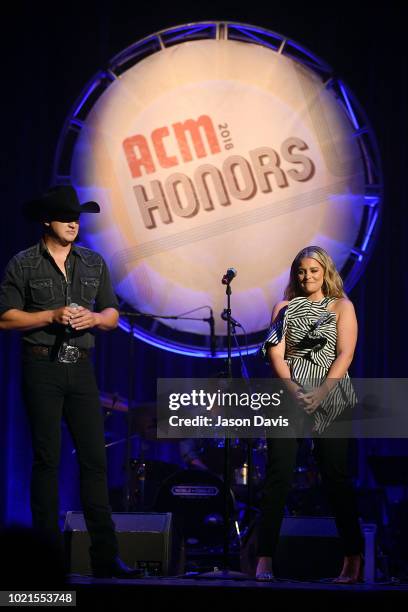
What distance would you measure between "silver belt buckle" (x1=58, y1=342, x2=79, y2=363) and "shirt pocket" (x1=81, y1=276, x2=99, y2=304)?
26 cm

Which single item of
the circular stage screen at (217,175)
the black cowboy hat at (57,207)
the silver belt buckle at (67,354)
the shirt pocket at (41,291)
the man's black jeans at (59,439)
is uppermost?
the circular stage screen at (217,175)

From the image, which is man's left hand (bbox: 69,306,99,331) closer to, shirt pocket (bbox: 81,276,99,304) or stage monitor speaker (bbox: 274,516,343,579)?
shirt pocket (bbox: 81,276,99,304)

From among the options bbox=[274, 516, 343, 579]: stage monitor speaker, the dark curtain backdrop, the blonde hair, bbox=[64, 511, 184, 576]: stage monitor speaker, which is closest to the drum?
the dark curtain backdrop

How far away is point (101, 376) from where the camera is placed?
6.96m

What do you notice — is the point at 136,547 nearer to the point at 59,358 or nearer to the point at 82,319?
the point at 59,358

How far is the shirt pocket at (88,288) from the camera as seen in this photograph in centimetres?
387

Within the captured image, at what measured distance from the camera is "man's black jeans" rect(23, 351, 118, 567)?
11.8 feet

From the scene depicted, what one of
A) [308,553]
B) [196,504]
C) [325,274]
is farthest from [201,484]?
[325,274]

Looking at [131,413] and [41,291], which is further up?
[41,291]

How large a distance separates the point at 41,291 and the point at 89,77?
151 inches

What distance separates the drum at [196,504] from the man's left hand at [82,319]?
2788mm

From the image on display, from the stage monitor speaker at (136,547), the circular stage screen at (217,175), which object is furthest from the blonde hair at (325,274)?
the circular stage screen at (217,175)

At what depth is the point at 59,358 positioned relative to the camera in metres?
3.71

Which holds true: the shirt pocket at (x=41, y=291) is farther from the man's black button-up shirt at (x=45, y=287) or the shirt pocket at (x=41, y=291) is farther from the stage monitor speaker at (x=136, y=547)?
the stage monitor speaker at (x=136, y=547)
